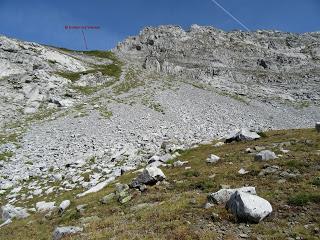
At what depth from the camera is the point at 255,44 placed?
116 m

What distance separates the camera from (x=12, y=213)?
23109 mm

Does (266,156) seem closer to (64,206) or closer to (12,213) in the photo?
(64,206)

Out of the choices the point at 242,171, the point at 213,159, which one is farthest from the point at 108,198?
the point at 213,159

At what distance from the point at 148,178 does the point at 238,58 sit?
88174 millimetres

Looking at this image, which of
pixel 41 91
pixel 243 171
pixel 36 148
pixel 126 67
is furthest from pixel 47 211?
pixel 126 67

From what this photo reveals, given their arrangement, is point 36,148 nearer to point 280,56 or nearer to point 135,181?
point 135,181

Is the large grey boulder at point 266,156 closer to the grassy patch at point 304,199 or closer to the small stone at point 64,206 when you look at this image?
the grassy patch at point 304,199

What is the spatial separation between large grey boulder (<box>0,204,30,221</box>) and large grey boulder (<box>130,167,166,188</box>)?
6.70 m

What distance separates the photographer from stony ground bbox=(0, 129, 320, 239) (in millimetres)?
14469

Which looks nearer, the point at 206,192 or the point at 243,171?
the point at 206,192

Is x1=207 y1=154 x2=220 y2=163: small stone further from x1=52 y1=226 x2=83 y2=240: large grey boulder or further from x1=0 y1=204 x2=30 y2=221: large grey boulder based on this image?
x1=0 y1=204 x2=30 y2=221: large grey boulder

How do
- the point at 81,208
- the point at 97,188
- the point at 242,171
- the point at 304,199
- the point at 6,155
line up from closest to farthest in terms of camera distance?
the point at 304,199 < the point at 81,208 < the point at 242,171 < the point at 97,188 < the point at 6,155

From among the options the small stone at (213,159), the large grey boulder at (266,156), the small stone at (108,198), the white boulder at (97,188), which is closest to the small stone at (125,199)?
the small stone at (108,198)

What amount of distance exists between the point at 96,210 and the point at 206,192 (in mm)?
5522
